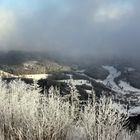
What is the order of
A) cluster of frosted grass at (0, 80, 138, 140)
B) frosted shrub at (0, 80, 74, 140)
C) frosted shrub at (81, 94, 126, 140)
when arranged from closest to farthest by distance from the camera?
1. frosted shrub at (81, 94, 126, 140)
2. cluster of frosted grass at (0, 80, 138, 140)
3. frosted shrub at (0, 80, 74, 140)

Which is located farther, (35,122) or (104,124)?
(35,122)

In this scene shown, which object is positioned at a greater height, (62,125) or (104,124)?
(104,124)

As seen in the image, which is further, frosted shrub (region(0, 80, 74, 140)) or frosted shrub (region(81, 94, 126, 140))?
frosted shrub (region(0, 80, 74, 140))

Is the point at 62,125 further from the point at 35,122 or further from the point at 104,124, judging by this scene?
the point at 104,124

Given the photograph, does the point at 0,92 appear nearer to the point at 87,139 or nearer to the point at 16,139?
the point at 16,139

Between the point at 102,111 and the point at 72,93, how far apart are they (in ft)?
32.3

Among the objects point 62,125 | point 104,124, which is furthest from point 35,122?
point 104,124

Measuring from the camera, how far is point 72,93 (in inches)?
881

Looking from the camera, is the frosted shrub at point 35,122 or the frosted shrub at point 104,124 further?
the frosted shrub at point 35,122

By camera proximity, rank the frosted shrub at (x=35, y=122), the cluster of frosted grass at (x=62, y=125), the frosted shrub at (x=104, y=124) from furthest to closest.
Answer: the frosted shrub at (x=35, y=122)
the cluster of frosted grass at (x=62, y=125)
the frosted shrub at (x=104, y=124)

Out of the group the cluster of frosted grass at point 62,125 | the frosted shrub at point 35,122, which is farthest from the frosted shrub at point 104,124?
the frosted shrub at point 35,122

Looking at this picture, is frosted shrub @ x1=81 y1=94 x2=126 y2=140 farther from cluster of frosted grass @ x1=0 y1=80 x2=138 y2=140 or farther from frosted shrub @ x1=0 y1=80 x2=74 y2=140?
frosted shrub @ x1=0 y1=80 x2=74 y2=140

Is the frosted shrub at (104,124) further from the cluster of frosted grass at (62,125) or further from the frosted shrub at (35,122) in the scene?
the frosted shrub at (35,122)

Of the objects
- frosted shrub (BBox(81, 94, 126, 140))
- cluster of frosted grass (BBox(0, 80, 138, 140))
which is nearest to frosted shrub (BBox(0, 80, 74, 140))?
cluster of frosted grass (BBox(0, 80, 138, 140))
